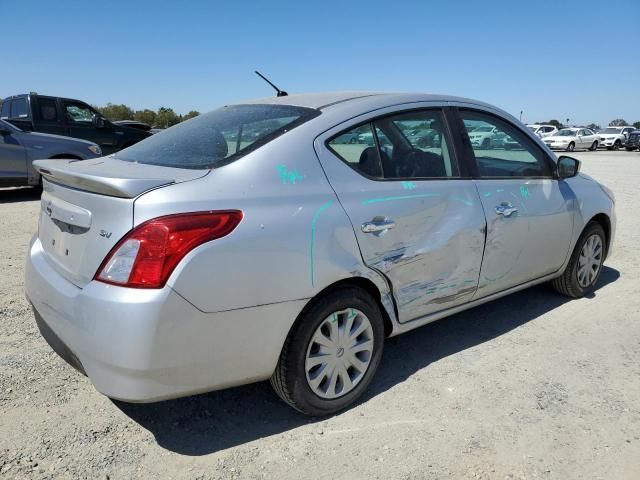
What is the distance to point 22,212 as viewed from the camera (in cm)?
777

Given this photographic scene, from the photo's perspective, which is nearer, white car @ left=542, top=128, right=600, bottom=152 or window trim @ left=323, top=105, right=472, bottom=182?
window trim @ left=323, top=105, right=472, bottom=182

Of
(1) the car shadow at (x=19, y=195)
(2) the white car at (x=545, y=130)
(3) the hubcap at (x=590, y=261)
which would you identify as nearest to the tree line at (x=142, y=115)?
(2) the white car at (x=545, y=130)

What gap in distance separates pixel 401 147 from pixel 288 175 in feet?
2.95

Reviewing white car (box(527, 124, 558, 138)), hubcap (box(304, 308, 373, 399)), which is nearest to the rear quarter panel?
hubcap (box(304, 308, 373, 399))

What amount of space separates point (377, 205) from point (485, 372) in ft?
4.28

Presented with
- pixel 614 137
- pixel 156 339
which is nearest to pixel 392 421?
pixel 156 339

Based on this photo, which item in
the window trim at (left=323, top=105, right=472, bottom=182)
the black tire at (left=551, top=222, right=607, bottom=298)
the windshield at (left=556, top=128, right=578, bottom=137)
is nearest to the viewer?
the window trim at (left=323, top=105, right=472, bottom=182)

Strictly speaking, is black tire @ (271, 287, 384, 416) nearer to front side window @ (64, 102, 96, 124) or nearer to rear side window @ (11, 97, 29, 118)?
rear side window @ (11, 97, 29, 118)

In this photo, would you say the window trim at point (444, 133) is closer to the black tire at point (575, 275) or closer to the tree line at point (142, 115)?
the black tire at point (575, 275)

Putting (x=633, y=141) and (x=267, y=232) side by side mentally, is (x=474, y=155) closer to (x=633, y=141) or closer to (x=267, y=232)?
(x=267, y=232)

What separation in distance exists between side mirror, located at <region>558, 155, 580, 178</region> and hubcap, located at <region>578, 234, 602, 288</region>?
0.67 metres

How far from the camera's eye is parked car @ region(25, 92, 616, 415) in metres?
2.09

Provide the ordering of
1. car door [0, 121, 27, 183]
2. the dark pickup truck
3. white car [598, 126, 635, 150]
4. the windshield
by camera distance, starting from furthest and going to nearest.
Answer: white car [598, 126, 635, 150]
the windshield
the dark pickup truck
car door [0, 121, 27, 183]

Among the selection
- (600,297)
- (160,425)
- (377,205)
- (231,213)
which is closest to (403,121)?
(377,205)
